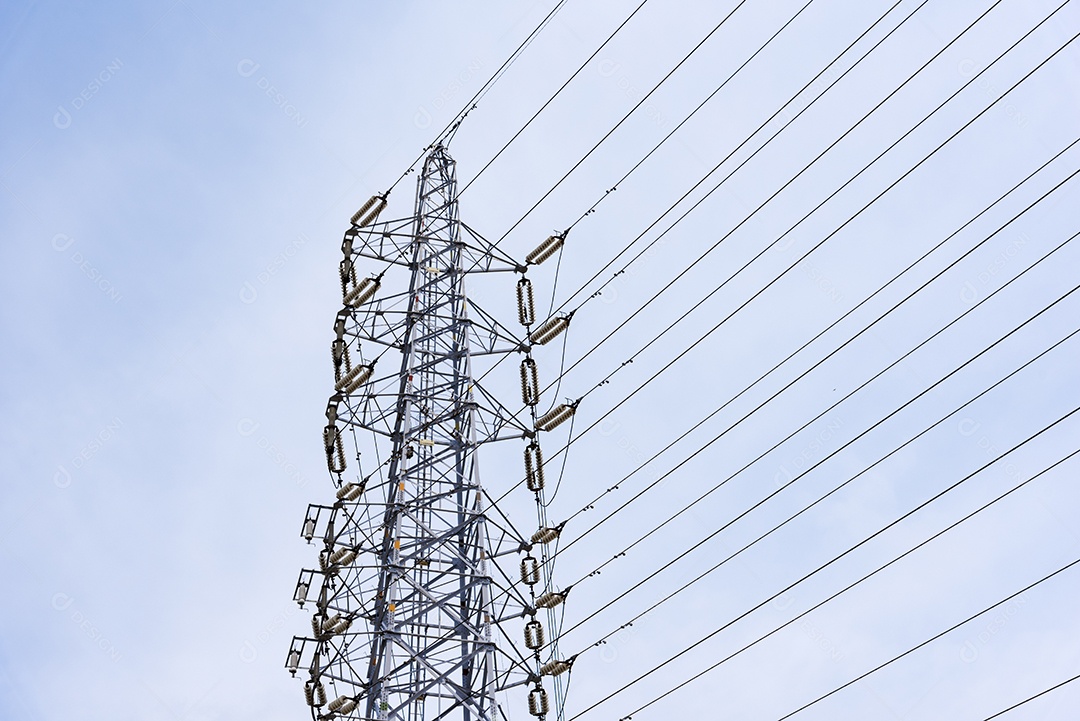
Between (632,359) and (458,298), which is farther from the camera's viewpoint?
(458,298)

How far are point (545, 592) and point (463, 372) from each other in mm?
4777

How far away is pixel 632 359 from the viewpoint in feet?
75.1

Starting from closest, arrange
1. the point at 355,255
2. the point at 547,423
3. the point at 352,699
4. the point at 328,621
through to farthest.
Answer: the point at 352,699, the point at 328,621, the point at 547,423, the point at 355,255

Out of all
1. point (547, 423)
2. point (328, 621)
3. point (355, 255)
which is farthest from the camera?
point (355, 255)

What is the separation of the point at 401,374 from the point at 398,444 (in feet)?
5.82

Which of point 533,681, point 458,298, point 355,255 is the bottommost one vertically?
point 533,681

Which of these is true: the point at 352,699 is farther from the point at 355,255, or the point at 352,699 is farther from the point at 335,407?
the point at 355,255

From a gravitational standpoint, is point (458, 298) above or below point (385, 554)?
above

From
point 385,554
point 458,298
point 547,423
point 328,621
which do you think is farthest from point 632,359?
point 328,621

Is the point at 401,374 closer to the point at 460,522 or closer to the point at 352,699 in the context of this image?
the point at 460,522

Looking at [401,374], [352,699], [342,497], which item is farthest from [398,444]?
[352,699]

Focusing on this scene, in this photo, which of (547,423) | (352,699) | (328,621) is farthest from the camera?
(547,423)

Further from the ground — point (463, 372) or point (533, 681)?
point (463, 372)

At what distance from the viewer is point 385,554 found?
68.0ft
